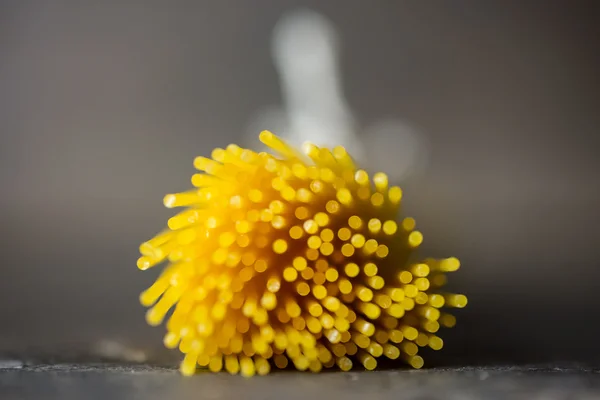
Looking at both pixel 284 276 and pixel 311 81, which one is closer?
pixel 284 276

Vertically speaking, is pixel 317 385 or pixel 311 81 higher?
pixel 311 81

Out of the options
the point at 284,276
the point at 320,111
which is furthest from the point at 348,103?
the point at 284,276

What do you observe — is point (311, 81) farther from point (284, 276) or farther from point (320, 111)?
point (284, 276)

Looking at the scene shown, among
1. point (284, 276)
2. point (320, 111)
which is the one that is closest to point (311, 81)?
point (320, 111)

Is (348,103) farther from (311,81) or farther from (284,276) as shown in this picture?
(284,276)

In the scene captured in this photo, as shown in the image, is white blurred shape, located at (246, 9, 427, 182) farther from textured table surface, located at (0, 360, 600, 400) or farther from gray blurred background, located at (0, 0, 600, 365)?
textured table surface, located at (0, 360, 600, 400)

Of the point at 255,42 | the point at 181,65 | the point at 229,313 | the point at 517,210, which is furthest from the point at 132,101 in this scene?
the point at 517,210

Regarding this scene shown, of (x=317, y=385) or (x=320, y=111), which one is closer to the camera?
(x=317, y=385)

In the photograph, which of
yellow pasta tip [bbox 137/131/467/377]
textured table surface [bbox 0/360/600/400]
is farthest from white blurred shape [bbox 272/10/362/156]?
textured table surface [bbox 0/360/600/400]
